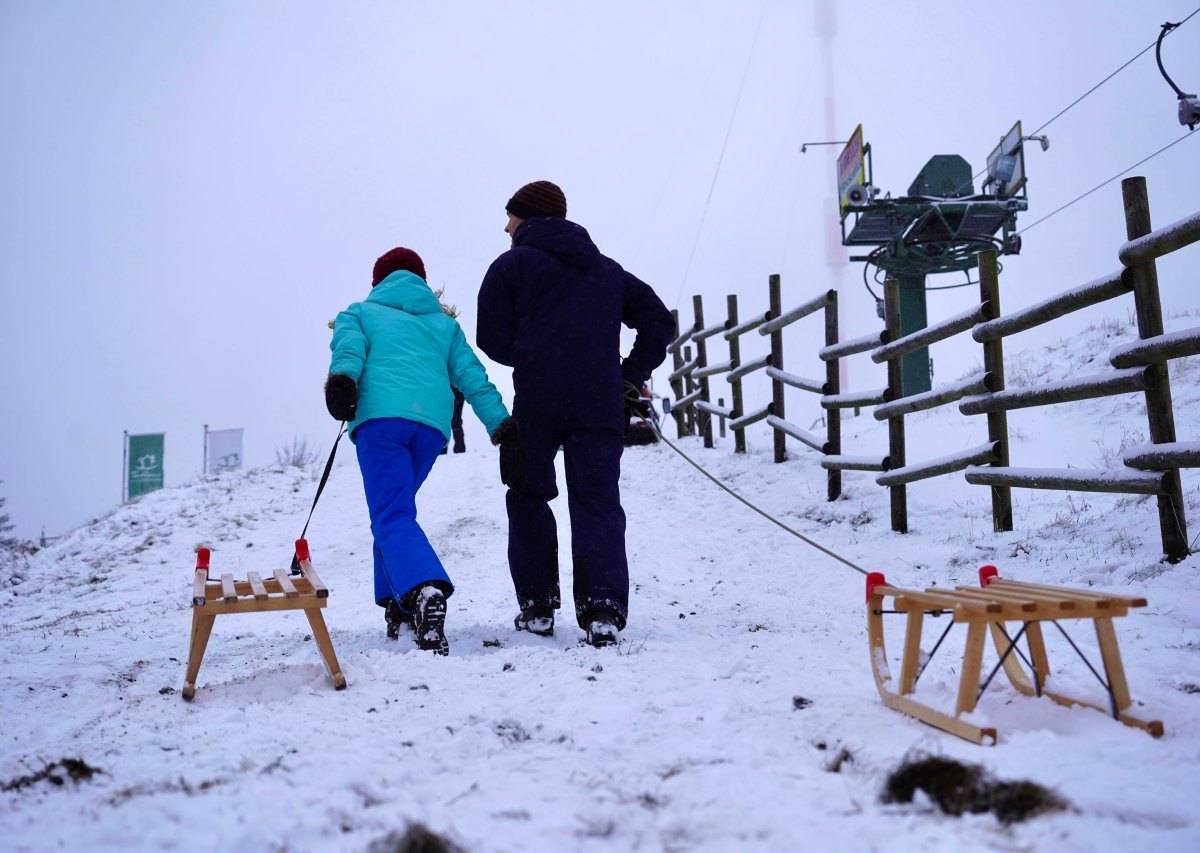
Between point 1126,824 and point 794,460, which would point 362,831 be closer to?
point 1126,824

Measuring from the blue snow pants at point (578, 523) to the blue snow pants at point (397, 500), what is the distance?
385 millimetres

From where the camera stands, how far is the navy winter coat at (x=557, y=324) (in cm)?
352

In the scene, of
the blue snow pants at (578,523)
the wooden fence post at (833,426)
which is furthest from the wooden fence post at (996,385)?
the blue snow pants at (578,523)

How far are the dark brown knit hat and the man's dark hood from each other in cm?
9

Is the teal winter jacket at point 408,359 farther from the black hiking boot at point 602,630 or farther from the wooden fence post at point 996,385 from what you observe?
the wooden fence post at point 996,385

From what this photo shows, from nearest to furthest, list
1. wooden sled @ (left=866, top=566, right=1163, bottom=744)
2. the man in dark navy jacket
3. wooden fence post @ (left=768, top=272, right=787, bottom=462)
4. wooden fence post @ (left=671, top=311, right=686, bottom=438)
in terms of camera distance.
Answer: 1. wooden sled @ (left=866, top=566, right=1163, bottom=744)
2. the man in dark navy jacket
3. wooden fence post @ (left=768, top=272, right=787, bottom=462)
4. wooden fence post @ (left=671, top=311, right=686, bottom=438)

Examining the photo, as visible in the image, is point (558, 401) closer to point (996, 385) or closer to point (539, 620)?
point (539, 620)

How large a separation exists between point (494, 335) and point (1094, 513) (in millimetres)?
3508

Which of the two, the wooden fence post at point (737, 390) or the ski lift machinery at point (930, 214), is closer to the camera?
the wooden fence post at point (737, 390)

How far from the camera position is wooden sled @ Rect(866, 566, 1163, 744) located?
6.02 ft

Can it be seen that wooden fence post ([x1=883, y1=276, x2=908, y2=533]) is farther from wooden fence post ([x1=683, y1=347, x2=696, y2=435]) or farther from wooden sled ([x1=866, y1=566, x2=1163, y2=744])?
wooden fence post ([x1=683, y1=347, x2=696, y2=435])

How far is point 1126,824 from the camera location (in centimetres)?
141

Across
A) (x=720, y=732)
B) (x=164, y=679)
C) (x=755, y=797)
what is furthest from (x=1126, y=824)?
(x=164, y=679)

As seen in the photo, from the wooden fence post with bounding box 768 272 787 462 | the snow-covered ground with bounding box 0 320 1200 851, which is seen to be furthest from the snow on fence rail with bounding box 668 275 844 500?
the snow-covered ground with bounding box 0 320 1200 851
